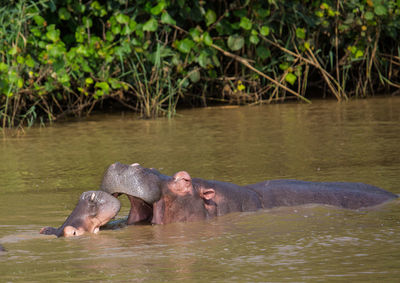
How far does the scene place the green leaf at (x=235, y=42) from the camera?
1069cm

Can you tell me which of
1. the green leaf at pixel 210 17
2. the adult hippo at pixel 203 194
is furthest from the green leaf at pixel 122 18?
the adult hippo at pixel 203 194

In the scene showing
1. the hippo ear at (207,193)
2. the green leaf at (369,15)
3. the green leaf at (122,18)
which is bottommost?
the hippo ear at (207,193)

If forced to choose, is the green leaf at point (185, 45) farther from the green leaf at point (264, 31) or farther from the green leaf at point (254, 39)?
the green leaf at point (264, 31)

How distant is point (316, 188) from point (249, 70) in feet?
22.0

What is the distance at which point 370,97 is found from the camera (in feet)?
38.6

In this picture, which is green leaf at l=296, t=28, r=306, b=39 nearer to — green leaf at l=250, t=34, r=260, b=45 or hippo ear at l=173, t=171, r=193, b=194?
green leaf at l=250, t=34, r=260, b=45

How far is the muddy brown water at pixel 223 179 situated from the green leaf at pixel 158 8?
1278mm

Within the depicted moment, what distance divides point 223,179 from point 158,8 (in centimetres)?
423

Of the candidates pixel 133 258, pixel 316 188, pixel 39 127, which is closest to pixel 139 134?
pixel 39 127

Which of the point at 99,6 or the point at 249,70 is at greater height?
the point at 99,6

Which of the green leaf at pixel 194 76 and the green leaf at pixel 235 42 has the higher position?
the green leaf at pixel 235 42

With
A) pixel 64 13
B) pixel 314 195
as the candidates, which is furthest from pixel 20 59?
pixel 314 195

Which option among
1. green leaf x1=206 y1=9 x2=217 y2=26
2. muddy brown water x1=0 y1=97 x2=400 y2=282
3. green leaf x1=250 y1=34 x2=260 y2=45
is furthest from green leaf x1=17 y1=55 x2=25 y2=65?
green leaf x1=250 y1=34 x2=260 y2=45

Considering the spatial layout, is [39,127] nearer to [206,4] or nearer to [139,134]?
[139,134]
